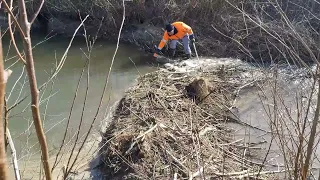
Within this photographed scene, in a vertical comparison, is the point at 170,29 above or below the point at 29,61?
below

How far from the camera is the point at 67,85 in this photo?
39.0 feet

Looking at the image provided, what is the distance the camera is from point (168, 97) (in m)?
9.12

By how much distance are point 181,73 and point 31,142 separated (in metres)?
4.19

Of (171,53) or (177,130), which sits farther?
(171,53)

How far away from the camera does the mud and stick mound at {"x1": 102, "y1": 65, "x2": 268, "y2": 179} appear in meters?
6.62

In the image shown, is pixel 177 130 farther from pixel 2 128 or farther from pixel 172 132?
pixel 2 128

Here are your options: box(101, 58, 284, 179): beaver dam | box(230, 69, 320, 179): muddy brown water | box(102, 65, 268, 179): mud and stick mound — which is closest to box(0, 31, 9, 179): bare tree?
box(101, 58, 284, 179): beaver dam

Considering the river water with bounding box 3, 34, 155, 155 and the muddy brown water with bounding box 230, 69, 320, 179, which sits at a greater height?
the muddy brown water with bounding box 230, 69, 320, 179

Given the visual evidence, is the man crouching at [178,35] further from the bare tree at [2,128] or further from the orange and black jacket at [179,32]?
the bare tree at [2,128]

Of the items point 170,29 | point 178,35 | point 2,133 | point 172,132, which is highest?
point 2,133

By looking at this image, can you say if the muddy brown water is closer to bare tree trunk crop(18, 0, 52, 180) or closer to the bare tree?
bare tree trunk crop(18, 0, 52, 180)

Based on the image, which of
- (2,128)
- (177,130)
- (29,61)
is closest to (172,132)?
(177,130)

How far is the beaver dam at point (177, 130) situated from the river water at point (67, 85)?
1.08 m

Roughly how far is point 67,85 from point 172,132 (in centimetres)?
519
